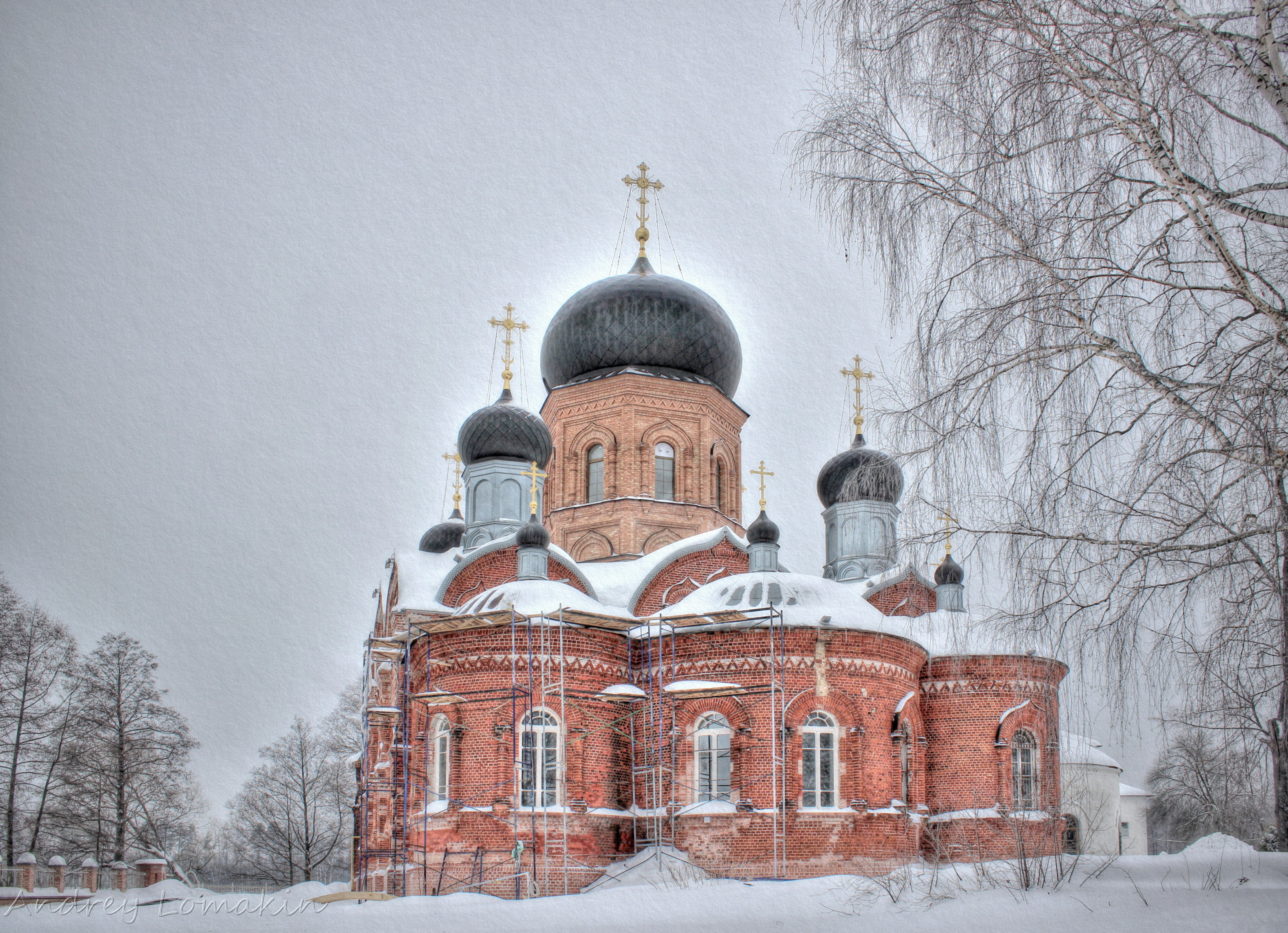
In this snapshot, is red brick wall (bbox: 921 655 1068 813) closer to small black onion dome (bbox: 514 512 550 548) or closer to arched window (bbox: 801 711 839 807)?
arched window (bbox: 801 711 839 807)

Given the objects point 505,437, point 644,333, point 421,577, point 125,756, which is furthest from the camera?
point 644,333

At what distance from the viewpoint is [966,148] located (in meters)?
6.72

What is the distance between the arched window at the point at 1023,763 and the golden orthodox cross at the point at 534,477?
810 centimetres

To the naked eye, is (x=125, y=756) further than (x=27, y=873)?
Yes

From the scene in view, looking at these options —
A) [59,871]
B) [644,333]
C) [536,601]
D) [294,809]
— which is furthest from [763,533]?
[294,809]

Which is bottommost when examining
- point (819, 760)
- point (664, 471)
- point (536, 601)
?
point (819, 760)

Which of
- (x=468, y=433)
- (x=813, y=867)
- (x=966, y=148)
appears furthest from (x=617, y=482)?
(x=966, y=148)

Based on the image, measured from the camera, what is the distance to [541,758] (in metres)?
15.7

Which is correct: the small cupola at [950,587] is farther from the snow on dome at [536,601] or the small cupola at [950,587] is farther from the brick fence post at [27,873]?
the brick fence post at [27,873]

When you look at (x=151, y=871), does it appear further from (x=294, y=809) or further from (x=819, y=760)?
(x=294, y=809)

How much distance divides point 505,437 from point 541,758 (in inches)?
295

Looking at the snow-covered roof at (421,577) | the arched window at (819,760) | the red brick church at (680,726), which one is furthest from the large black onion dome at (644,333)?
the arched window at (819,760)

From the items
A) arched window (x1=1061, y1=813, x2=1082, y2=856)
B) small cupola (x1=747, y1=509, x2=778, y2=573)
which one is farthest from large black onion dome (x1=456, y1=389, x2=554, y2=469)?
arched window (x1=1061, y1=813, x2=1082, y2=856)

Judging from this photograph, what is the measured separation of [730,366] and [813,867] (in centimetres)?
1061
